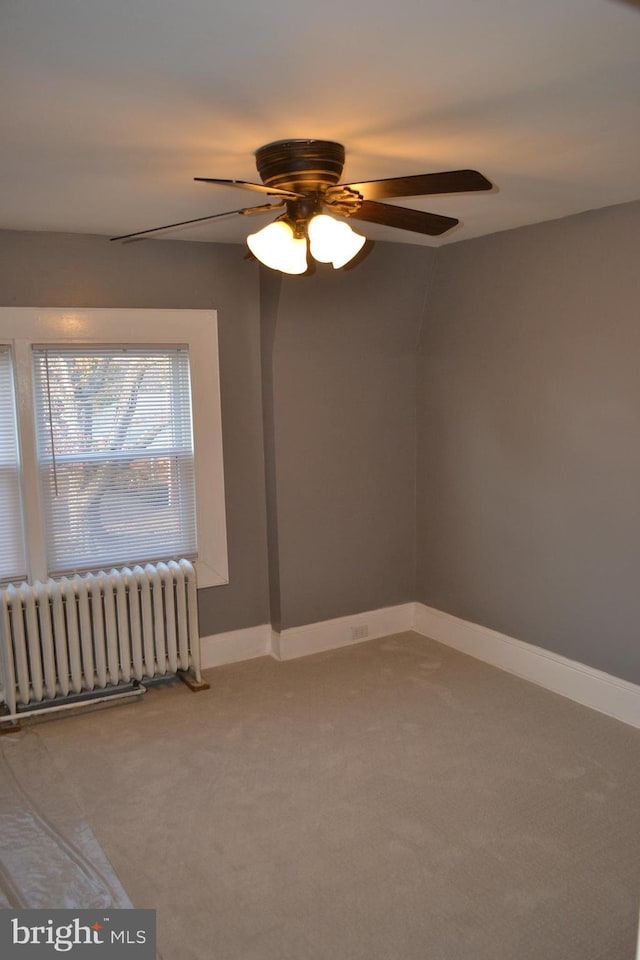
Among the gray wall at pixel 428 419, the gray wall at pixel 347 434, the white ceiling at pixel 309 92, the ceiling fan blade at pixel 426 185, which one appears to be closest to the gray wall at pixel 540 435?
the gray wall at pixel 428 419

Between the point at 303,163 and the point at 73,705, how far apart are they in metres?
2.86

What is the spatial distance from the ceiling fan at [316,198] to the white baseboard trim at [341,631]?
257 centimetres

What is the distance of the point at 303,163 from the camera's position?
7.97 feet

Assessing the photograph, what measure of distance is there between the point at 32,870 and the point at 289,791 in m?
1.00

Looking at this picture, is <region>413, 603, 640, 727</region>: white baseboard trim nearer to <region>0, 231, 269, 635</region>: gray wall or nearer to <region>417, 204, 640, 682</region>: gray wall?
<region>417, 204, 640, 682</region>: gray wall

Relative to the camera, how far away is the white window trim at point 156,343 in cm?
376

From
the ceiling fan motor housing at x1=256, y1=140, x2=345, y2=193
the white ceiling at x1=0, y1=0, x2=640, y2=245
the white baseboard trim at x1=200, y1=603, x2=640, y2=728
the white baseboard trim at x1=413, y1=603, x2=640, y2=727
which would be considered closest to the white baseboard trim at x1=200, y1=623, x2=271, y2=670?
the white baseboard trim at x1=200, y1=603, x2=640, y2=728

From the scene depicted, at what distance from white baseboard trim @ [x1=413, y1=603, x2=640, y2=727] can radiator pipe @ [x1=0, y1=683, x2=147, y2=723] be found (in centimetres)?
184

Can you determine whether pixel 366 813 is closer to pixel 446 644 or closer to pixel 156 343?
pixel 446 644

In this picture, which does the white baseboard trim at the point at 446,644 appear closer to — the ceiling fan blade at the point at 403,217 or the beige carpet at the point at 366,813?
the beige carpet at the point at 366,813

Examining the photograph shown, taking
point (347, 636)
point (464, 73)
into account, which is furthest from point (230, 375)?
point (464, 73)

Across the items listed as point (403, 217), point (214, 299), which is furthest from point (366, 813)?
point (214, 299)

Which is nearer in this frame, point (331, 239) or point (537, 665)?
point (331, 239)

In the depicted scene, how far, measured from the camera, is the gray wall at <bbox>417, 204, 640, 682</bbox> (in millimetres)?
3602
